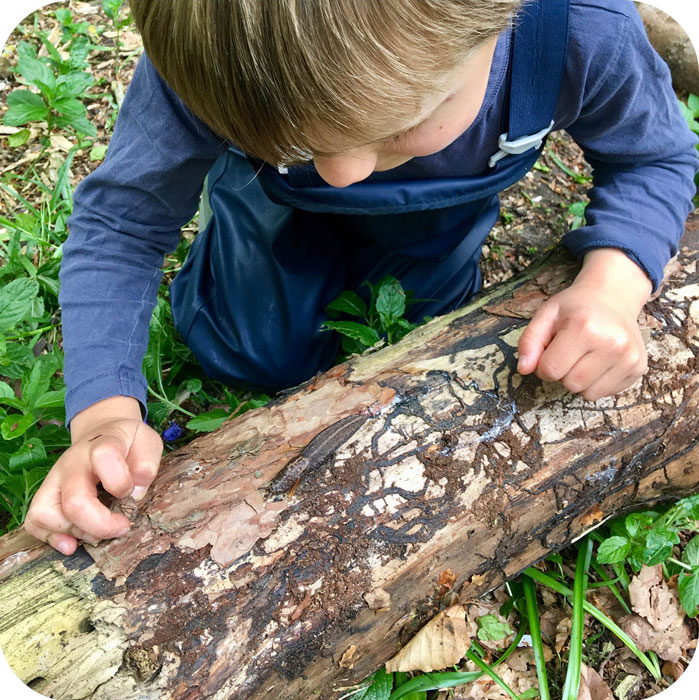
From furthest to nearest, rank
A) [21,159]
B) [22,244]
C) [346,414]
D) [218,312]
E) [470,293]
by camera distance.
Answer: [21,159]
[22,244]
[470,293]
[218,312]
[346,414]

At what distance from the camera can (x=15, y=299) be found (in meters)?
1.61

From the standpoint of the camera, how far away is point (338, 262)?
220cm

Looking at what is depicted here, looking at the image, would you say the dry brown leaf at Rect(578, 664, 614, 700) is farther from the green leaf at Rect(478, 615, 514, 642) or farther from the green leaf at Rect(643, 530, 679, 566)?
the green leaf at Rect(643, 530, 679, 566)

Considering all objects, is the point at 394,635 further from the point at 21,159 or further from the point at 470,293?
the point at 21,159

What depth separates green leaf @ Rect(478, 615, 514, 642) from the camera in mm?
1566

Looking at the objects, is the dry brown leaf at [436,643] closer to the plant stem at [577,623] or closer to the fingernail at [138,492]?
the plant stem at [577,623]

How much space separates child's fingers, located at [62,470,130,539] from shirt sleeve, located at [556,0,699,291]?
115cm

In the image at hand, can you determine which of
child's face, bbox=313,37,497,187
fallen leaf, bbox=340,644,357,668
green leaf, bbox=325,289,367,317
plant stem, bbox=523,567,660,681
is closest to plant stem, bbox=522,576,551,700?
plant stem, bbox=523,567,660,681

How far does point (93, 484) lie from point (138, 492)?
0.08 m

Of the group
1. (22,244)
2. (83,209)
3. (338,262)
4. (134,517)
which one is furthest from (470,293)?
(22,244)

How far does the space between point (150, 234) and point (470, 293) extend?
3.73 ft

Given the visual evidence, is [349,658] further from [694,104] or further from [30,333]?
[694,104]

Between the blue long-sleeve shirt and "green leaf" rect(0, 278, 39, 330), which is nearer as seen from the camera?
the blue long-sleeve shirt

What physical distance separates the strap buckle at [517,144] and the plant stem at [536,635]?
1089 mm
